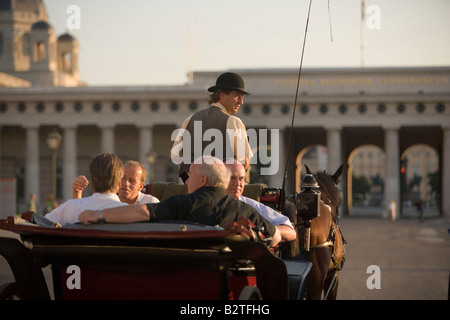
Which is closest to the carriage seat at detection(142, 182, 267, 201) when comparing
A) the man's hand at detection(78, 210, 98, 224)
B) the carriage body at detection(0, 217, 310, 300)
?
the carriage body at detection(0, 217, 310, 300)

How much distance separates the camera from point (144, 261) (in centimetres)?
462

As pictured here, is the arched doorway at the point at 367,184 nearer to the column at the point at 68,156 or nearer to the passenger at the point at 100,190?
the column at the point at 68,156

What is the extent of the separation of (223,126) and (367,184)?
10405 centimetres

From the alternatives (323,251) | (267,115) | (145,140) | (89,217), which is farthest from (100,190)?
(145,140)

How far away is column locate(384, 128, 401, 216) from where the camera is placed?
197ft

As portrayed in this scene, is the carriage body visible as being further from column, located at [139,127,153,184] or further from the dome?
the dome

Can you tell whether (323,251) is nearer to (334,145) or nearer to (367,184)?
(334,145)

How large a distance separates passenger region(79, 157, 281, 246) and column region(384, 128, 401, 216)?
2199 inches

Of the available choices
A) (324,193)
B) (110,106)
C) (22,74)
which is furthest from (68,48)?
(324,193)

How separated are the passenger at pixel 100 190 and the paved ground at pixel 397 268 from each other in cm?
621

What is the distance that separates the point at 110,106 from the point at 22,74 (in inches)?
933

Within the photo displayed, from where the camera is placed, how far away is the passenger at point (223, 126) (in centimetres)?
653

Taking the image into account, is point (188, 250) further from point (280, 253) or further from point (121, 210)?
point (280, 253)
